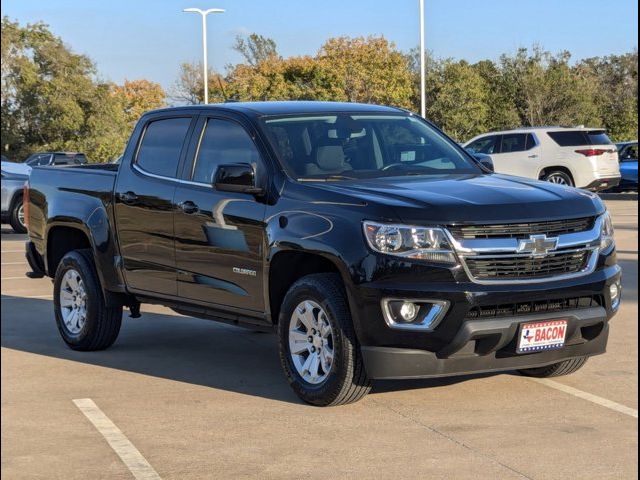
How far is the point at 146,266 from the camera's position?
26.6ft

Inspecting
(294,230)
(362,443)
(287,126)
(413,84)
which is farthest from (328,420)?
(413,84)

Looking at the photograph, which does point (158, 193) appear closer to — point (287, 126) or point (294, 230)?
point (287, 126)

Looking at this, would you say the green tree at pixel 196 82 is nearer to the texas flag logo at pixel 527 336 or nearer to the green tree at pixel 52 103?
the green tree at pixel 52 103

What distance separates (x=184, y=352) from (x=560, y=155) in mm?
18992

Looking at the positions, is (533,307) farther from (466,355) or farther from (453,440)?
(453,440)

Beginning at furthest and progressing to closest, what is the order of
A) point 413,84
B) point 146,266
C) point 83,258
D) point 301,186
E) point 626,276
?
point 413,84 < point 626,276 < point 83,258 < point 146,266 < point 301,186

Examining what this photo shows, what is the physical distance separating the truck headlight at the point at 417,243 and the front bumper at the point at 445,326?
7cm

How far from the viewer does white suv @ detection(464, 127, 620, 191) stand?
2620cm

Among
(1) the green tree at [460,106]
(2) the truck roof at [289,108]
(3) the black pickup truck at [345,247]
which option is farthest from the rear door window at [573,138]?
(1) the green tree at [460,106]

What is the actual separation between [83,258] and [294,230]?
2.58 metres

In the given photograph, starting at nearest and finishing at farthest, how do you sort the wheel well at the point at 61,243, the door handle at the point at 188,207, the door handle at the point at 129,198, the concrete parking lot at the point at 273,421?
the concrete parking lot at the point at 273,421 → the door handle at the point at 188,207 → the door handle at the point at 129,198 → the wheel well at the point at 61,243

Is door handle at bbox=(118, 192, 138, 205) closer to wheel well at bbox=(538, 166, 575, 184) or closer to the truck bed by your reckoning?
the truck bed

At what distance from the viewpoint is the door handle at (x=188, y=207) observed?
7.56 meters

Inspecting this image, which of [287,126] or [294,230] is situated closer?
[294,230]
